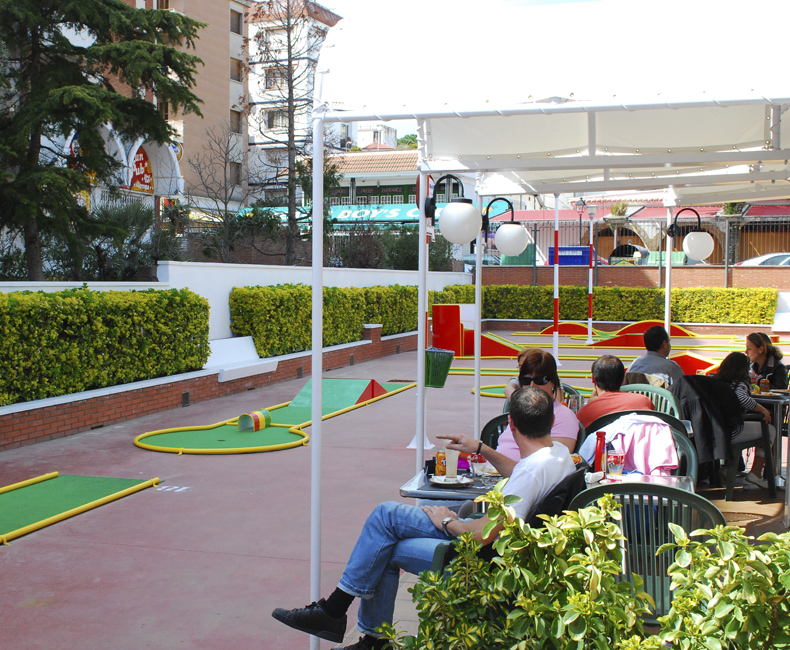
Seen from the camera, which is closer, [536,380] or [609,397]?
[536,380]

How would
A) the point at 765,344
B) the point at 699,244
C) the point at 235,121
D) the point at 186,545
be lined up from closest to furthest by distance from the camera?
the point at 186,545 < the point at 765,344 < the point at 699,244 < the point at 235,121

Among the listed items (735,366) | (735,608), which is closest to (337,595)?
(735,608)

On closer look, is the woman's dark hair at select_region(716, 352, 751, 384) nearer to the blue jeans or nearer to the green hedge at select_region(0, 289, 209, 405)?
the blue jeans

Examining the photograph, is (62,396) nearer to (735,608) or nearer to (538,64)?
(538,64)

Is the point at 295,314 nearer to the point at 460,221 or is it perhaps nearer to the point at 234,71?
the point at 460,221

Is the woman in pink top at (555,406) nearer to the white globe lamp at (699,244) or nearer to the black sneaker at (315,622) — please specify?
the black sneaker at (315,622)

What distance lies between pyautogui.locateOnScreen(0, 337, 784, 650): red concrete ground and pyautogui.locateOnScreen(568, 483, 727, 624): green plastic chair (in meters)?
1.63

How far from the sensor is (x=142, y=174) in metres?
20.7

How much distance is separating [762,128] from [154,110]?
9272mm

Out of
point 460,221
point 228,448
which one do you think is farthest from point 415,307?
point 460,221

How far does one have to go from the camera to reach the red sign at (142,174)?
20.2 m

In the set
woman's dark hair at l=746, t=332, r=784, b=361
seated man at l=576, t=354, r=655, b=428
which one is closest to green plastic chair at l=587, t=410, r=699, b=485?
seated man at l=576, t=354, r=655, b=428

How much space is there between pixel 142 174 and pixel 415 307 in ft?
27.5

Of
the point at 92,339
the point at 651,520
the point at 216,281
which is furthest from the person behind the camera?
the point at 216,281
